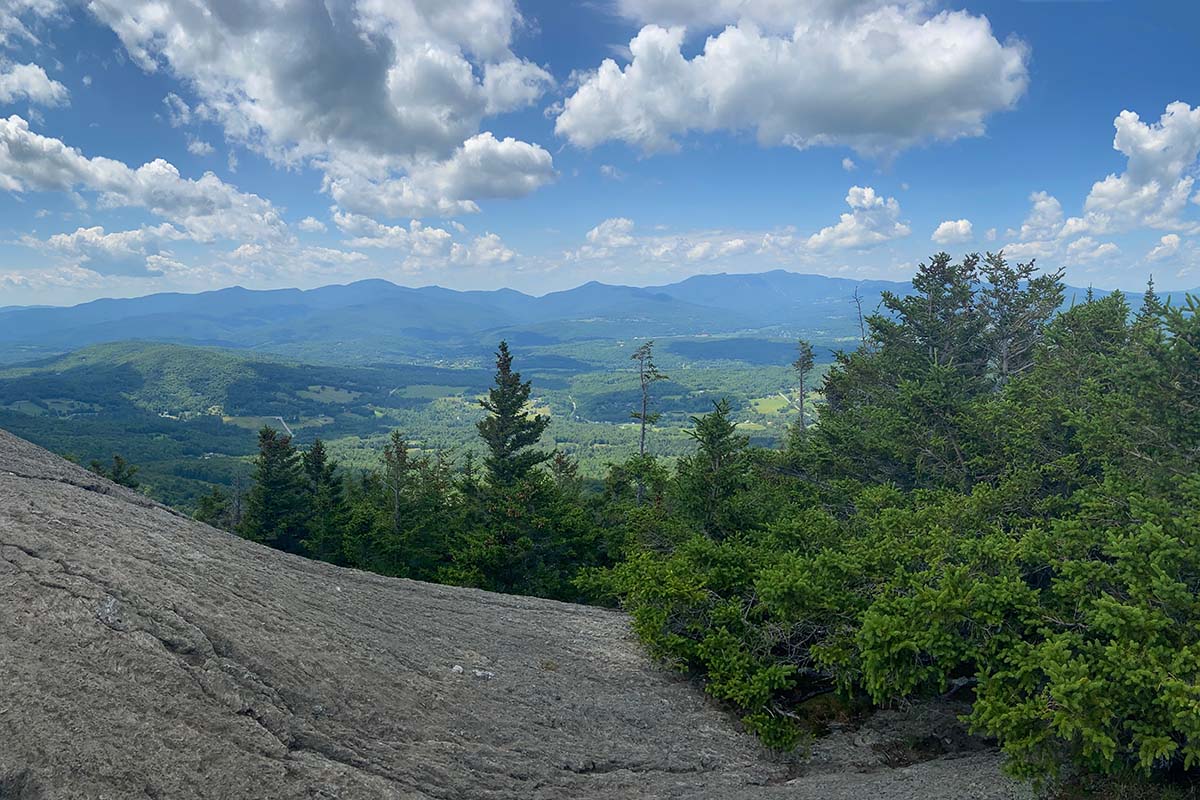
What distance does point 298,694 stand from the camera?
11312mm

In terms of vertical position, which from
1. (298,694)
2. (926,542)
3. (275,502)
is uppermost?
(926,542)

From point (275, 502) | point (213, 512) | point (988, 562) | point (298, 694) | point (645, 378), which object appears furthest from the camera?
point (213, 512)

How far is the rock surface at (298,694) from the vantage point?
8.77m

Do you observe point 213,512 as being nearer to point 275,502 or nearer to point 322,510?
point 275,502

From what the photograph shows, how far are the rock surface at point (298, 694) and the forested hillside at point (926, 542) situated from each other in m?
1.81

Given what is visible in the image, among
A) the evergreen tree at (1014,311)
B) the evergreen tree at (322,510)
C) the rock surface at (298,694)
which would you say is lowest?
the evergreen tree at (322,510)

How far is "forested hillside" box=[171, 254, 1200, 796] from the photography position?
1088 cm

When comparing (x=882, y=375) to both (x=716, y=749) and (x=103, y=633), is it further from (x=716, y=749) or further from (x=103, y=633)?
(x=103, y=633)

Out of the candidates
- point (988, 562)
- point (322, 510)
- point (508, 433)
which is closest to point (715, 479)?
point (988, 562)

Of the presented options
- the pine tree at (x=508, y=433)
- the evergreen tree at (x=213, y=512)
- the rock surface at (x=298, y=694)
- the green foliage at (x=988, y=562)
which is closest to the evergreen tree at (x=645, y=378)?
the pine tree at (x=508, y=433)

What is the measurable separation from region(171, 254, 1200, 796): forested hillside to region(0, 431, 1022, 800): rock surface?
1809mm

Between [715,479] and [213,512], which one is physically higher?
[715,479]

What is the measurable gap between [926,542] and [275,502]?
35676mm

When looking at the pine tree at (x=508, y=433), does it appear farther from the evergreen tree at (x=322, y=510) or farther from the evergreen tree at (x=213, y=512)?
the evergreen tree at (x=213, y=512)
